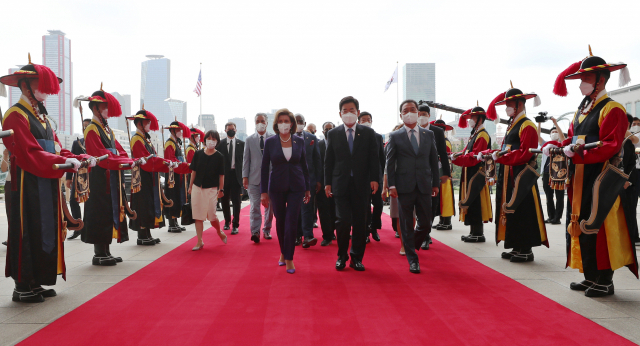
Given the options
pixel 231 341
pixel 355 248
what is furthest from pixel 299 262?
pixel 231 341

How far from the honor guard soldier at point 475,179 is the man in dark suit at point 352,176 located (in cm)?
213

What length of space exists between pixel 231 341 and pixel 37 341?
1.27m

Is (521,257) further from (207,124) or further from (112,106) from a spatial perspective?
(207,124)

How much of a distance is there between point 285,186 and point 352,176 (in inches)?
30.3

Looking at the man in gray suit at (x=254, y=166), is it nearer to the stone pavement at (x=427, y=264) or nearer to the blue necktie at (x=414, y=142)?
the stone pavement at (x=427, y=264)

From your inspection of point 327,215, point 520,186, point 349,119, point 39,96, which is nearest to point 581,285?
point 520,186

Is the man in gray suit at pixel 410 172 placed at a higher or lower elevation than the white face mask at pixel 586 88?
lower

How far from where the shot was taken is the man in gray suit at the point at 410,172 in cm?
455

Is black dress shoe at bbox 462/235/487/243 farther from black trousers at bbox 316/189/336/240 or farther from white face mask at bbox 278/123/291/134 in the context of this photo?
white face mask at bbox 278/123/291/134

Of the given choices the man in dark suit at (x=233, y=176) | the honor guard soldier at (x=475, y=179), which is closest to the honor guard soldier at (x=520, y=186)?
the honor guard soldier at (x=475, y=179)

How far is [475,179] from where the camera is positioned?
6.08 m

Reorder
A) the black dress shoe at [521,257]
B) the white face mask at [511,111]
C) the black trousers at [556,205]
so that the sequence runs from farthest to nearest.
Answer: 1. the black trousers at [556,205]
2. the white face mask at [511,111]
3. the black dress shoe at [521,257]

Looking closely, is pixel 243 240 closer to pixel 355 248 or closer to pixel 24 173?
pixel 355 248

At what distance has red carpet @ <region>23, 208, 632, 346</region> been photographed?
2619 millimetres
